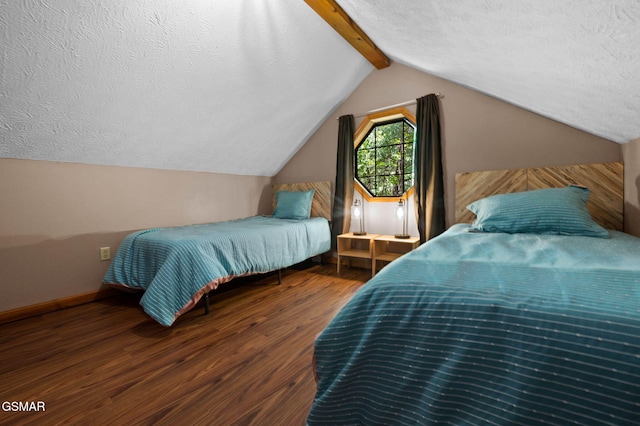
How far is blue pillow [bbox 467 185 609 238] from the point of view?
5.78 feet

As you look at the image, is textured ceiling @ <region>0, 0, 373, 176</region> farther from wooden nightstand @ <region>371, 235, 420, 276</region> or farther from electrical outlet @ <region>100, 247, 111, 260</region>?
wooden nightstand @ <region>371, 235, 420, 276</region>

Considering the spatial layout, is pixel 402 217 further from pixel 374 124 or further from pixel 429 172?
pixel 374 124

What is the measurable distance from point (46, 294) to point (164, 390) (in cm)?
183

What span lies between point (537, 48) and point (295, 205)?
2751mm

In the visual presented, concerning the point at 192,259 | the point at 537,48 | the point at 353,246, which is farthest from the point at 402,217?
the point at 192,259

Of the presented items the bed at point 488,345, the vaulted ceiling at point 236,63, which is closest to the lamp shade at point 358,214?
the vaulted ceiling at point 236,63

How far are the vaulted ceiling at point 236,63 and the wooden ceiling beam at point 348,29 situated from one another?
63 millimetres

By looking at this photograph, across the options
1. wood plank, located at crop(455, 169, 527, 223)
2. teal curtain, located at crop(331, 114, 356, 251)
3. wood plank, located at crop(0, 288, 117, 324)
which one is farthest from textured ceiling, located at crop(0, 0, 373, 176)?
wood plank, located at crop(455, 169, 527, 223)

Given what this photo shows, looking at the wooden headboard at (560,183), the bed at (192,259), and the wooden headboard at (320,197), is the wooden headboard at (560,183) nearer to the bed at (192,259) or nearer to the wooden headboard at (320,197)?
the wooden headboard at (320,197)

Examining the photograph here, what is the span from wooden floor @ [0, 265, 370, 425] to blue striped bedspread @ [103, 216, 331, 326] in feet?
0.74

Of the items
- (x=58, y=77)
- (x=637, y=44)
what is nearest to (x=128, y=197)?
(x=58, y=77)

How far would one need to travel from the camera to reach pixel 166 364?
1.49 m

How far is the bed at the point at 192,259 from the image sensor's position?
1.91 m

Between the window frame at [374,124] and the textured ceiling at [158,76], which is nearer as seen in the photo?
the textured ceiling at [158,76]
